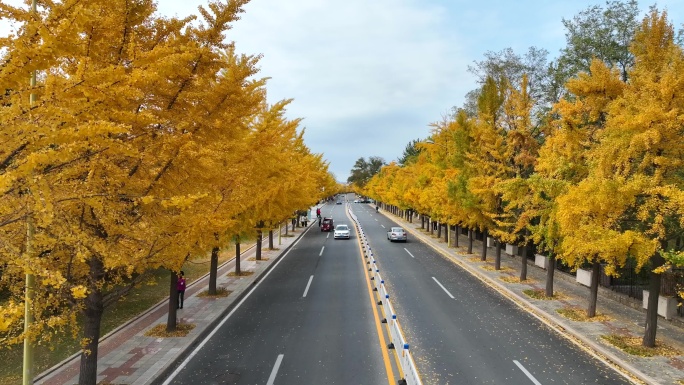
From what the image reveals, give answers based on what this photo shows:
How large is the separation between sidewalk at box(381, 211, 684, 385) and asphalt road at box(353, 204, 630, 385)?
1.51 ft

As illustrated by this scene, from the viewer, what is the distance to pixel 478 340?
12562mm

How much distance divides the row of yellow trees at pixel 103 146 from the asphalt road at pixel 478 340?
22.8ft

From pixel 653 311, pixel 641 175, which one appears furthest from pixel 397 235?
pixel 641 175

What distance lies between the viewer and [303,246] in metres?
35.4

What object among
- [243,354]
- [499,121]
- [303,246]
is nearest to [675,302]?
[499,121]

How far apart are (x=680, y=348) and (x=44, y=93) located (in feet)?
53.3

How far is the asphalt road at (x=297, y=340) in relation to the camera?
401 inches

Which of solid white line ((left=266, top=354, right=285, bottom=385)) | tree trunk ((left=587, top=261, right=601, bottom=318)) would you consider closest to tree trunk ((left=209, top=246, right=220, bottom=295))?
solid white line ((left=266, top=354, right=285, bottom=385))

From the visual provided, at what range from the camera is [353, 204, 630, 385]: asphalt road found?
1012cm

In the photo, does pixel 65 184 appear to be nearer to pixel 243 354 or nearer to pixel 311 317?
pixel 243 354

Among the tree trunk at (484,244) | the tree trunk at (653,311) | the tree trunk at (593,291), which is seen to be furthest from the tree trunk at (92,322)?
the tree trunk at (484,244)

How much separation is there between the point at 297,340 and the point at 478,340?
555 cm

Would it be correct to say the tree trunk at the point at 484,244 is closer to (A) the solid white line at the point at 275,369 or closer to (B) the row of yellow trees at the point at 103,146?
(A) the solid white line at the point at 275,369

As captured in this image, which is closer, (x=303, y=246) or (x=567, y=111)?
(x=567, y=111)
